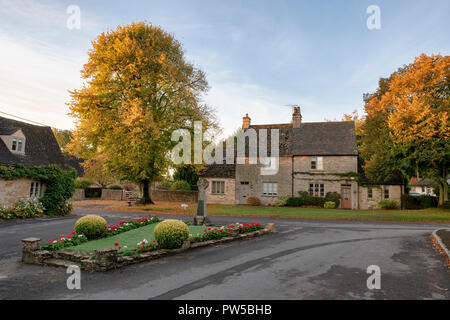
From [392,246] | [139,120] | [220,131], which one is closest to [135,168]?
[139,120]

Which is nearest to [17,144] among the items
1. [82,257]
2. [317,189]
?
[82,257]

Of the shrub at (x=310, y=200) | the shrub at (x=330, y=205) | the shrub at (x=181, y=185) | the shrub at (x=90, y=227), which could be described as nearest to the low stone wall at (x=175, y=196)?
the shrub at (x=181, y=185)

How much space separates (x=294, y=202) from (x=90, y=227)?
976 inches

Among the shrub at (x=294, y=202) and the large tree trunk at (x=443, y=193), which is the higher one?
the large tree trunk at (x=443, y=193)

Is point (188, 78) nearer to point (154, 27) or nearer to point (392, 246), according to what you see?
point (154, 27)

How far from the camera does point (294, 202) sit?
3294 centimetres

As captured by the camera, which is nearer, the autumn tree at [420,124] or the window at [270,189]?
the autumn tree at [420,124]

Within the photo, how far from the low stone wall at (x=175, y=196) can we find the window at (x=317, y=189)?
13761 mm

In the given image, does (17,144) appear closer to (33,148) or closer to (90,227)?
(33,148)

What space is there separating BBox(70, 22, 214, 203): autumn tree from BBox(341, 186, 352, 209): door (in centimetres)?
1674

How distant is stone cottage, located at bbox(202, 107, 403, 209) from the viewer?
31891mm

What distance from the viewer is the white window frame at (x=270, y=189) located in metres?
34.3

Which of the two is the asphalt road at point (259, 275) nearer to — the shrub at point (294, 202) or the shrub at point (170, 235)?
the shrub at point (170, 235)

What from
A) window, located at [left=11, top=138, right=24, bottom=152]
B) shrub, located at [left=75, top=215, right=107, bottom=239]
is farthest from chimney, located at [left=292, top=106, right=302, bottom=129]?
shrub, located at [left=75, top=215, right=107, bottom=239]
